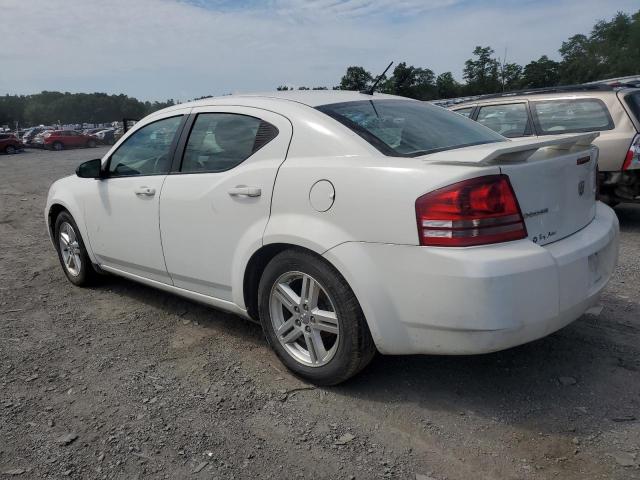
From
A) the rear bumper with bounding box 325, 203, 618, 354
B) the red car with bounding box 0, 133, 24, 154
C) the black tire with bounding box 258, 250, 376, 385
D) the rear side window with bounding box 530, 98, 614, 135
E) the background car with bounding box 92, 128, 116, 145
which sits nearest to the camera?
the rear bumper with bounding box 325, 203, 618, 354

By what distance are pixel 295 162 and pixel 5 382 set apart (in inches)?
83.3

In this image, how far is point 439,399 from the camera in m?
2.82

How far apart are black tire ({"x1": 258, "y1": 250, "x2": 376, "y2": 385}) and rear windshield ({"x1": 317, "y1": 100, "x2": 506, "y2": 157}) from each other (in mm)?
681

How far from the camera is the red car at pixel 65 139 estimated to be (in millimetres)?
37750

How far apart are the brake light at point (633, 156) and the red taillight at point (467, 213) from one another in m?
4.56

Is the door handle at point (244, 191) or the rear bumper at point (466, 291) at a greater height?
the door handle at point (244, 191)

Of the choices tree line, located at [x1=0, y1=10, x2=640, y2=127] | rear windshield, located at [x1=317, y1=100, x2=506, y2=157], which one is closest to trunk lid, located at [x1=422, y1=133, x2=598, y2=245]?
rear windshield, located at [x1=317, y1=100, x2=506, y2=157]

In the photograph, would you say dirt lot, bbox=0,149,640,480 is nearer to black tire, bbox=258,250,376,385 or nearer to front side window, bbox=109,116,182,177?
black tire, bbox=258,250,376,385

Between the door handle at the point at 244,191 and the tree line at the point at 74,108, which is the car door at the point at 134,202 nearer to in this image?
the door handle at the point at 244,191

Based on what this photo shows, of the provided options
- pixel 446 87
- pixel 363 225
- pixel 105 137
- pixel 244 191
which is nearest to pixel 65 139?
pixel 105 137

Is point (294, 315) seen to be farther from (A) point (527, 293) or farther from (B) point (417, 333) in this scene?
(A) point (527, 293)

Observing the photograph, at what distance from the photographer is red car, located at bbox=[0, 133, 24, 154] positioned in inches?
1344

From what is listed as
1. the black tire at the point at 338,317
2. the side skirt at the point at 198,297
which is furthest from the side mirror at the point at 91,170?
the black tire at the point at 338,317

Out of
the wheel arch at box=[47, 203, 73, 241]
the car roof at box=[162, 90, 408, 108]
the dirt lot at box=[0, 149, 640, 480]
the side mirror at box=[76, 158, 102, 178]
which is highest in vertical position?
the car roof at box=[162, 90, 408, 108]
